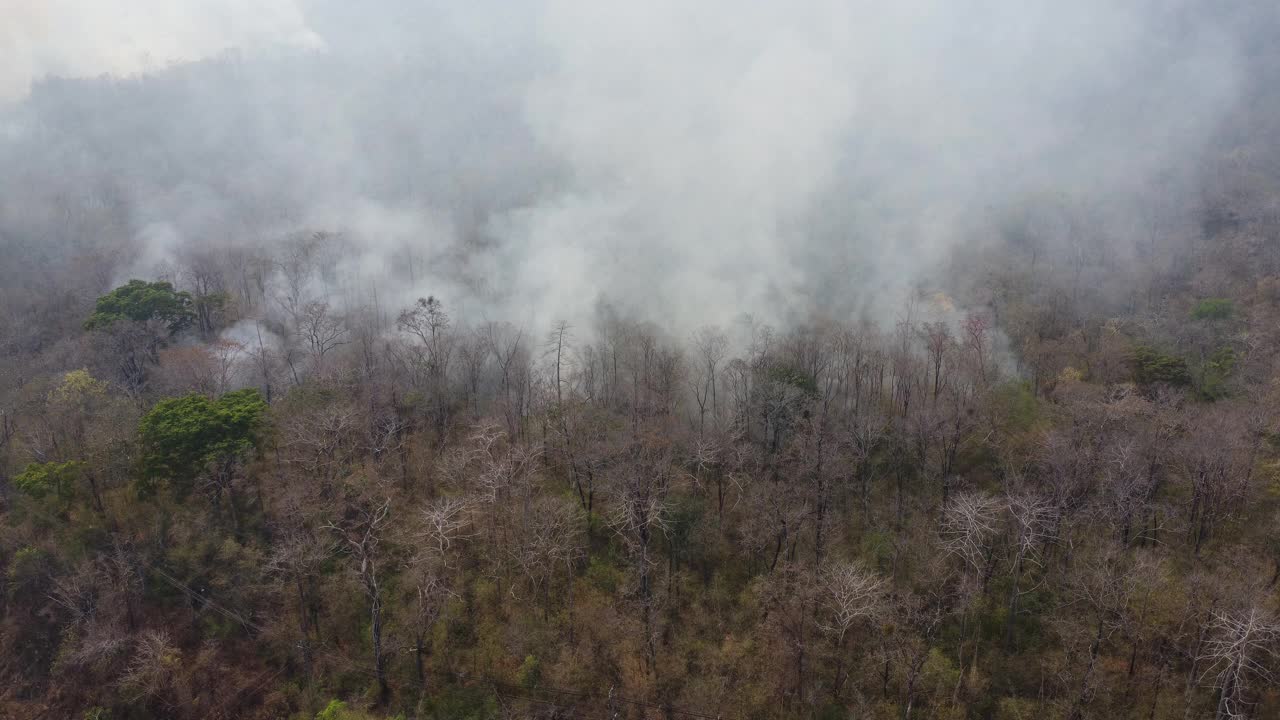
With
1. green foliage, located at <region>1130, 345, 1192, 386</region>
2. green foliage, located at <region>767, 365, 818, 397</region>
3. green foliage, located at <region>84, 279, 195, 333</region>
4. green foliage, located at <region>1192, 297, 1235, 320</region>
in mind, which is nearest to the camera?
green foliage, located at <region>1130, 345, 1192, 386</region>

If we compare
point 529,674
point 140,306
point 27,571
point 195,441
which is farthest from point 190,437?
point 140,306

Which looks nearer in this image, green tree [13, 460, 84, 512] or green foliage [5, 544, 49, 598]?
green foliage [5, 544, 49, 598]

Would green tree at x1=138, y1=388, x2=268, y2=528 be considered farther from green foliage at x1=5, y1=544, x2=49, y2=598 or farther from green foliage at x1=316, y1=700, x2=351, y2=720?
green foliage at x1=316, y1=700, x2=351, y2=720

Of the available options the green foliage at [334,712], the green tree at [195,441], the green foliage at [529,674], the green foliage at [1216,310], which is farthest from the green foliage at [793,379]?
the green foliage at [1216,310]

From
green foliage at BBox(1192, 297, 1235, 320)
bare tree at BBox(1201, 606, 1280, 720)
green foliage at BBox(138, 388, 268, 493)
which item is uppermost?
green foliage at BBox(1192, 297, 1235, 320)

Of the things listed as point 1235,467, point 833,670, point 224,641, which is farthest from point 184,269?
point 1235,467

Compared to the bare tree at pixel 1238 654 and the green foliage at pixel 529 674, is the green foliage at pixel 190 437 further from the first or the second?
the bare tree at pixel 1238 654

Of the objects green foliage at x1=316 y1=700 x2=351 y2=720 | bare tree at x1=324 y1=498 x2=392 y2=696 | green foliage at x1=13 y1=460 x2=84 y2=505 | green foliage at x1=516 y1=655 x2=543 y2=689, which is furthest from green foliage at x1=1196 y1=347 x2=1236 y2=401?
green foliage at x1=13 y1=460 x2=84 y2=505
